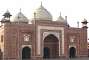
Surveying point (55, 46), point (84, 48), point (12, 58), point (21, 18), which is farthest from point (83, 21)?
point (12, 58)

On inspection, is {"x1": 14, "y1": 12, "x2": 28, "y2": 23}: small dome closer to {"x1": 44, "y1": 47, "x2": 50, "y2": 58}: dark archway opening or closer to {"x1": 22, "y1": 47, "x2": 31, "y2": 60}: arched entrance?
{"x1": 22, "y1": 47, "x2": 31, "y2": 60}: arched entrance

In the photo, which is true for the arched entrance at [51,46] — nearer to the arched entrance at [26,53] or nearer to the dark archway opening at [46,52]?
the dark archway opening at [46,52]

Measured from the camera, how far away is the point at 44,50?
23594 mm

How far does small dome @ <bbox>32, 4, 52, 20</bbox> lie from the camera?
23266 mm

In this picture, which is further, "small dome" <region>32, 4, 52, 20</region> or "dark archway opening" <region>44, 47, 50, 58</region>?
"dark archway opening" <region>44, 47, 50, 58</region>

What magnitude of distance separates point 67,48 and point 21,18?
567cm

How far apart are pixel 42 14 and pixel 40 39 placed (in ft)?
9.90

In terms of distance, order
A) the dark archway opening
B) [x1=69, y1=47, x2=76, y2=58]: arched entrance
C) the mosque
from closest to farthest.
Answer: the mosque
the dark archway opening
[x1=69, y1=47, x2=76, y2=58]: arched entrance

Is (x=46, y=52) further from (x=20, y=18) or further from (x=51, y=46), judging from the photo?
(x=20, y=18)

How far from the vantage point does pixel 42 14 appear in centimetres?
2375

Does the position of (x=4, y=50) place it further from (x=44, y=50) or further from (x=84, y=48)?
(x=84, y=48)

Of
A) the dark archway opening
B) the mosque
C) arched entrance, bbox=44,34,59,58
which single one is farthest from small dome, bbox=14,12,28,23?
the dark archway opening

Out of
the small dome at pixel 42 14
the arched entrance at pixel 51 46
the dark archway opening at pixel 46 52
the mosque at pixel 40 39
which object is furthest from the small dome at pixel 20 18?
the dark archway opening at pixel 46 52

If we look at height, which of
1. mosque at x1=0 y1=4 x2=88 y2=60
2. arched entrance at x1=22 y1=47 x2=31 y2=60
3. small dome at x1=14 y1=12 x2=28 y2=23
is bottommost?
arched entrance at x1=22 y1=47 x2=31 y2=60
